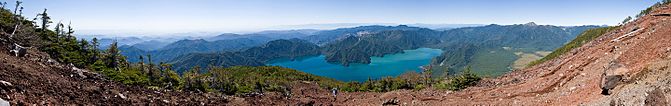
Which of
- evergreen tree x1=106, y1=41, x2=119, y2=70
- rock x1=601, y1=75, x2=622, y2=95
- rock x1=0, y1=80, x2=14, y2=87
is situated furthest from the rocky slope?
evergreen tree x1=106, y1=41, x2=119, y2=70

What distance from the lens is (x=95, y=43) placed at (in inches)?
2271

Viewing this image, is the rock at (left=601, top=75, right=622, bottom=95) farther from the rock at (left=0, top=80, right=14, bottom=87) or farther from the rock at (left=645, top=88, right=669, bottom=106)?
the rock at (left=0, top=80, right=14, bottom=87)

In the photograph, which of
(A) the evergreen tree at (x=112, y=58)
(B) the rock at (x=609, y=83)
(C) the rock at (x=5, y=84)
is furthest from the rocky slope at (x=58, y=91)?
(A) the evergreen tree at (x=112, y=58)

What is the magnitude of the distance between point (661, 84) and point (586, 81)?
283 inches

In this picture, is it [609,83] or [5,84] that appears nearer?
[5,84]

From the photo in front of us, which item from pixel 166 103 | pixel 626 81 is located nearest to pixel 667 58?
pixel 626 81

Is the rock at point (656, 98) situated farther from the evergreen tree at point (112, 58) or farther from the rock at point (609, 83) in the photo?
the evergreen tree at point (112, 58)

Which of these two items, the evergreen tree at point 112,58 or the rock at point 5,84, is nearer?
the rock at point 5,84

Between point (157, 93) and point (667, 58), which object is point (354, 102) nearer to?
point (157, 93)

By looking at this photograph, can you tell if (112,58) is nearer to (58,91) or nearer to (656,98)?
(58,91)

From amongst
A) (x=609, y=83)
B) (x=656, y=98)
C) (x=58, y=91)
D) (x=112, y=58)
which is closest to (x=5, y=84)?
(x=58, y=91)

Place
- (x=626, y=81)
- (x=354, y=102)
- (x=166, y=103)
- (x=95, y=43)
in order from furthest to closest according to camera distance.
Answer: (x=95, y=43)
(x=354, y=102)
(x=166, y=103)
(x=626, y=81)

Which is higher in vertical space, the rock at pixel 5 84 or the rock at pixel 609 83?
the rock at pixel 609 83

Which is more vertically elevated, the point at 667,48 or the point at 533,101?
the point at 667,48
